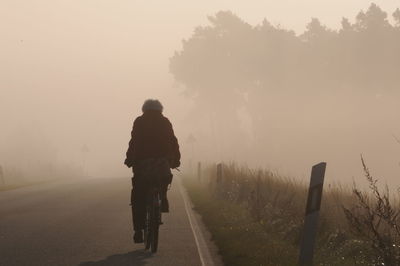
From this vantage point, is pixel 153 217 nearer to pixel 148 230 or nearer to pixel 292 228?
pixel 148 230

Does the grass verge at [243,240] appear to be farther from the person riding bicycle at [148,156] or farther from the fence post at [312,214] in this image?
the person riding bicycle at [148,156]

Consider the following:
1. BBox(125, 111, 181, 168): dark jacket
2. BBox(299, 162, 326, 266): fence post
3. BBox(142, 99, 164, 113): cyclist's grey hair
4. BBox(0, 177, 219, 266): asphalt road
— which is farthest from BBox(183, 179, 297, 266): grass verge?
BBox(142, 99, 164, 113): cyclist's grey hair

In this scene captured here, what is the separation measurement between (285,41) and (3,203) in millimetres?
46239

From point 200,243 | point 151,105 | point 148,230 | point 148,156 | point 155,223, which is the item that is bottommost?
point 200,243

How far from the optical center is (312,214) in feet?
25.0

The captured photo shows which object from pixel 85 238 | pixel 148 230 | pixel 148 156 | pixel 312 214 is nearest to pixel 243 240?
pixel 148 230

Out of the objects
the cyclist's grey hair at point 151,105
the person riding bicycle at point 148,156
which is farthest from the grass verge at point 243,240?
the cyclist's grey hair at point 151,105

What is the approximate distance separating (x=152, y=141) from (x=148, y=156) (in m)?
0.25

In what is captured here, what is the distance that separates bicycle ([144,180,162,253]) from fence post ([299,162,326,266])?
2.46 meters

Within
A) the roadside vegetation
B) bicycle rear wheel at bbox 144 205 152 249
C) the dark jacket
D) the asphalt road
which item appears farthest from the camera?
the dark jacket

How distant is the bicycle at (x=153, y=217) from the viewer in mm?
9281

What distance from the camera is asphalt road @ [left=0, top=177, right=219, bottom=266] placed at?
8.57 metres

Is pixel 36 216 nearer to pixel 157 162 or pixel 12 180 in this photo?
pixel 157 162

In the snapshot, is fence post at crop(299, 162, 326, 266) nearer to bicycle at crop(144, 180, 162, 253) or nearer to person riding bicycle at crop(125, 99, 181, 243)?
bicycle at crop(144, 180, 162, 253)
